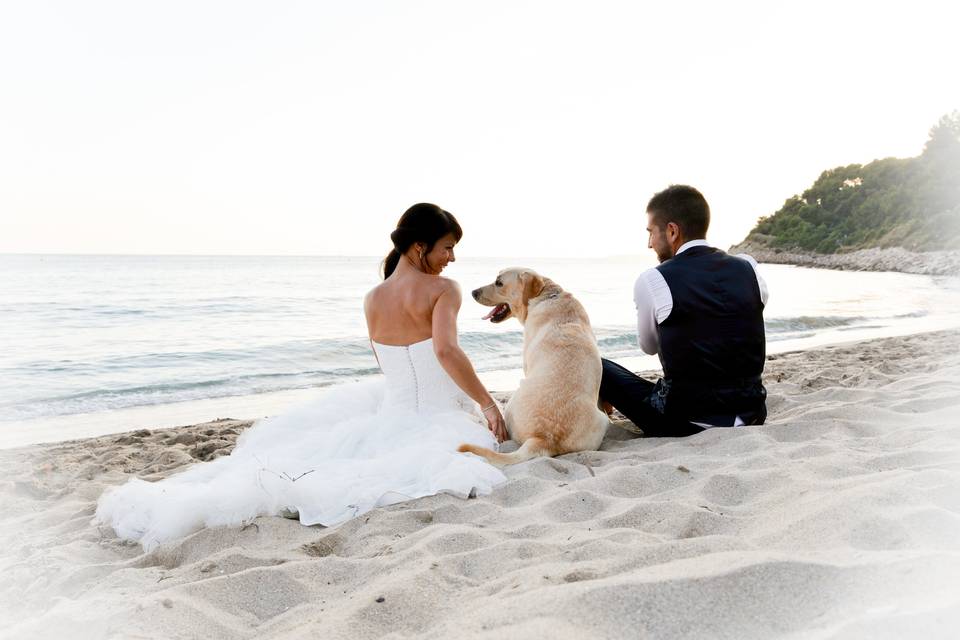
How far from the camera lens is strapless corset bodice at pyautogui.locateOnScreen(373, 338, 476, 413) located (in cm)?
432

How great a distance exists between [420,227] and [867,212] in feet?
183

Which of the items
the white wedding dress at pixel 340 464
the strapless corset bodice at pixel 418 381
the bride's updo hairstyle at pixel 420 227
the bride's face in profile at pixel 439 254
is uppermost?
the bride's updo hairstyle at pixel 420 227

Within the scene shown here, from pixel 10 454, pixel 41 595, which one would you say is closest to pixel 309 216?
pixel 10 454

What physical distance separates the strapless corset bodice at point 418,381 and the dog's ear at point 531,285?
0.99 meters

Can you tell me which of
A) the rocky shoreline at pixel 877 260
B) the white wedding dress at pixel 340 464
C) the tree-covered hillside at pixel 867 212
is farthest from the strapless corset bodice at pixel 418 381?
the tree-covered hillside at pixel 867 212

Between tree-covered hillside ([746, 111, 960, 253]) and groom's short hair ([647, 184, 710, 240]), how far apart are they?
35162 millimetres

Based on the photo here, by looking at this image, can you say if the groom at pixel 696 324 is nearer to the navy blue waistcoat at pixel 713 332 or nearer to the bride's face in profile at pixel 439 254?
the navy blue waistcoat at pixel 713 332

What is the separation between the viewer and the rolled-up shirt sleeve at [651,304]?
4.07 m

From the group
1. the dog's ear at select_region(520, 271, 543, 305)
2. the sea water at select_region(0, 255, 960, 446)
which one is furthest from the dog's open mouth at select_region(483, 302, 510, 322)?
the sea water at select_region(0, 255, 960, 446)

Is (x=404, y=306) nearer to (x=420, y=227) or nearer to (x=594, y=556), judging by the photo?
(x=420, y=227)

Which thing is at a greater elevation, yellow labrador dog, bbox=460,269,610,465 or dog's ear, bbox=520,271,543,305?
dog's ear, bbox=520,271,543,305

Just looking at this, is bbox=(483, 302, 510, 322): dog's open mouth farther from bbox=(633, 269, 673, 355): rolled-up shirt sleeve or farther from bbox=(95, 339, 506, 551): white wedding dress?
bbox=(633, 269, 673, 355): rolled-up shirt sleeve

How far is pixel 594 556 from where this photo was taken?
230cm

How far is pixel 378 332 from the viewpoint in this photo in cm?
440
